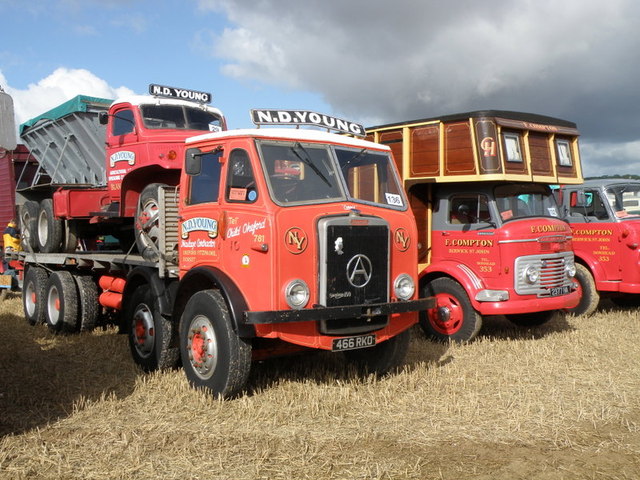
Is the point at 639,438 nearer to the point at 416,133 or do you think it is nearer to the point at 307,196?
the point at 307,196

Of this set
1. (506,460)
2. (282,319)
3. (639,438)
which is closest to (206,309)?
(282,319)

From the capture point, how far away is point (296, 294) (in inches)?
214

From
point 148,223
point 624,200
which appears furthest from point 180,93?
point 624,200

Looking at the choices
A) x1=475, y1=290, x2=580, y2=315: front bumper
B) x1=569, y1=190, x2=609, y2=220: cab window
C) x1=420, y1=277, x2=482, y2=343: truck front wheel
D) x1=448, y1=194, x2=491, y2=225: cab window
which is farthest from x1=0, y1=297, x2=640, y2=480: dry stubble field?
x1=569, y1=190, x2=609, y2=220: cab window

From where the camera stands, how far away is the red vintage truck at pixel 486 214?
26.7 ft

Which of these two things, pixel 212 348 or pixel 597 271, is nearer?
pixel 212 348

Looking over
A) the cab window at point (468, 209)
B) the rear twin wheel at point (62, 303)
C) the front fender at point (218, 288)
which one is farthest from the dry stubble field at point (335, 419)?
the cab window at point (468, 209)

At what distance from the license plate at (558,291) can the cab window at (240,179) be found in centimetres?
452

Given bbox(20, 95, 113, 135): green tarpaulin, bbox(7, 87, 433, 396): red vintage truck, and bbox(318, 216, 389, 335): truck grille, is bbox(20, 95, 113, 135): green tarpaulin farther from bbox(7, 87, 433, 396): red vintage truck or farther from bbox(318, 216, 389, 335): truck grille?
bbox(318, 216, 389, 335): truck grille

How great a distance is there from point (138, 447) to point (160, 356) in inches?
81.0

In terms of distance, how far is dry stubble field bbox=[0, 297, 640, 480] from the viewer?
4398mm

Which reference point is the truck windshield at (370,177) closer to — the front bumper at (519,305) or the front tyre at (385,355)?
the front tyre at (385,355)

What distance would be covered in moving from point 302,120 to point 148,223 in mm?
2280

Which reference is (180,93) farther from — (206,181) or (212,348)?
(212,348)
